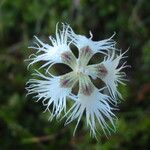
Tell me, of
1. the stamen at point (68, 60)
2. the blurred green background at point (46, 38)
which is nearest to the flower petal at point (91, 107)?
the stamen at point (68, 60)

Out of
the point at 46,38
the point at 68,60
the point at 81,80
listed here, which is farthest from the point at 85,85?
the point at 46,38

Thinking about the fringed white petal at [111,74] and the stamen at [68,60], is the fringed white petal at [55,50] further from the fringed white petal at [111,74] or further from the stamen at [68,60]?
the fringed white petal at [111,74]

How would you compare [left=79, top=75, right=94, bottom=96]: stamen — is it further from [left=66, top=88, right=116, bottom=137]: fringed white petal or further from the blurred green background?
the blurred green background

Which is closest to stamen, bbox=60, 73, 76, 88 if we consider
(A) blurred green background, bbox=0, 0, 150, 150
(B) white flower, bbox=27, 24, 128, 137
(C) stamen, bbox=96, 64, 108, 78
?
(B) white flower, bbox=27, 24, 128, 137

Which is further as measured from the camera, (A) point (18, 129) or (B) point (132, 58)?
(B) point (132, 58)

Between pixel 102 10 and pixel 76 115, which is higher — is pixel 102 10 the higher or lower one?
the higher one

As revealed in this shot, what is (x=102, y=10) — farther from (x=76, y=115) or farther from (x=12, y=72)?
(x=76, y=115)

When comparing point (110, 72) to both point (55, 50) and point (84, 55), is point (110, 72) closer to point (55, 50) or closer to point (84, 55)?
point (84, 55)

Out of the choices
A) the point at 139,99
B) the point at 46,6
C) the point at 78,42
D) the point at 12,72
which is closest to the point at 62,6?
the point at 46,6
